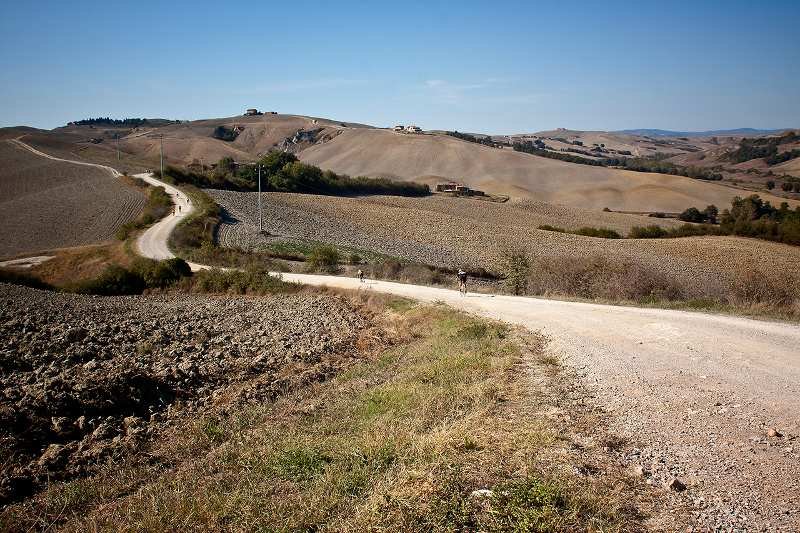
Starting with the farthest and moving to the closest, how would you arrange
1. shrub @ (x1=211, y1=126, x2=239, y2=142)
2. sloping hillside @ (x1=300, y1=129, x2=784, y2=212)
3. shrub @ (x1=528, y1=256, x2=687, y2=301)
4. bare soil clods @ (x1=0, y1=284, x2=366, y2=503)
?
shrub @ (x1=211, y1=126, x2=239, y2=142)
sloping hillside @ (x1=300, y1=129, x2=784, y2=212)
shrub @ (x1=528, y1=256, x2=687, y2=301)
bare soil clods @ (x1=0, y1=284, x2=366, y2=503)

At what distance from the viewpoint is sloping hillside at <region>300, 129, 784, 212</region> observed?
97375 mm

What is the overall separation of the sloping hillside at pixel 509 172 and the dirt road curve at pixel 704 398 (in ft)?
280

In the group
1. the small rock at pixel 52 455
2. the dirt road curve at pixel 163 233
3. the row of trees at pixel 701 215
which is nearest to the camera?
the small rock at pixel 52 455

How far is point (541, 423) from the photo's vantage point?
8023mm

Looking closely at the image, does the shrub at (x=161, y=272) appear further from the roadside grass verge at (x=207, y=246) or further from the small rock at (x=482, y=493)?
the small rock at (x=482, y=493)

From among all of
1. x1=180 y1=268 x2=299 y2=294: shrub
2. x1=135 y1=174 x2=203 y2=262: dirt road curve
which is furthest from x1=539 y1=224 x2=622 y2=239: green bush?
x1=180 y1=268 x2=299 y2=294: shrub

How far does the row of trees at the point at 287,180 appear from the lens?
8106 centimetres

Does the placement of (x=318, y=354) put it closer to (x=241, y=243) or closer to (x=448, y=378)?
(x=448, y=378)

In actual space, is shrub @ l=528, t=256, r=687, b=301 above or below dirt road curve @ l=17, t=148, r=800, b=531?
below

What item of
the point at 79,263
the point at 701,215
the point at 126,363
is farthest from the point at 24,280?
the point at 701,215

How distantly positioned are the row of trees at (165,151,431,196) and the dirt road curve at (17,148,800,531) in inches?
2659

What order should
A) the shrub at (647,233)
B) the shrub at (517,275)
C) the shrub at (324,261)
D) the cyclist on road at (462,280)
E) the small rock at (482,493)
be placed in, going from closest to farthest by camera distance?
the small rock at (482,493) → the cyclist on road at (462,280) → the shrub at (517,275) → the shrub at (324,261) → the shrub at (647,233)

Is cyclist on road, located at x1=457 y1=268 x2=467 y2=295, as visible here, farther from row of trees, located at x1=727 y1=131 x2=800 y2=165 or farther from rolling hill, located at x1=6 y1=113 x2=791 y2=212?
row of trees, located at x1=727 y1=131 x2=800 y2=165

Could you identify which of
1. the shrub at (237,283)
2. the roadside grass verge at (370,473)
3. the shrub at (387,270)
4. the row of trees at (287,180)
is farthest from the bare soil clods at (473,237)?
the roadside grass verge at (370,473)
